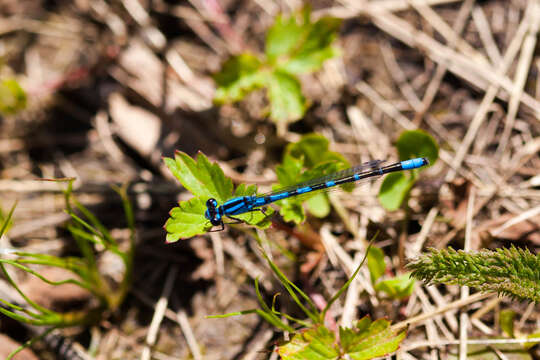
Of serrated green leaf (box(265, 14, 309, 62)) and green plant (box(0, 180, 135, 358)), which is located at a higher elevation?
serrated green leaf (box(265, 14, 309, 62))

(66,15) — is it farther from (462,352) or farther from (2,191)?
(462,352)

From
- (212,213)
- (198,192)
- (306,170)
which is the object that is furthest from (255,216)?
(306,170)

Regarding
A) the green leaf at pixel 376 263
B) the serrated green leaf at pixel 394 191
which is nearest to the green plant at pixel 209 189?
the serrated green leaf at pixel 394 191

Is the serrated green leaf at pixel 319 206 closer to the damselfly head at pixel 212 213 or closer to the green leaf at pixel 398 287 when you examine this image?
the green leaf at pixel 398 287

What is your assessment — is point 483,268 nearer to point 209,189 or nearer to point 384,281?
point 384,281

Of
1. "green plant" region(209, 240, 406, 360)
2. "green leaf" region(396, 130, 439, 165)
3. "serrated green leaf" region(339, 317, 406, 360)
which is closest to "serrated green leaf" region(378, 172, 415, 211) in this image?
"green leaf" region(396, 130, 439, 165)

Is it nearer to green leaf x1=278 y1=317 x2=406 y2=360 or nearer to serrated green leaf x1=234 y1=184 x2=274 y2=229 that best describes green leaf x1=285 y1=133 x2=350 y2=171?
serrated green leaf x1=234 y1=184 x2=274 y2=229
